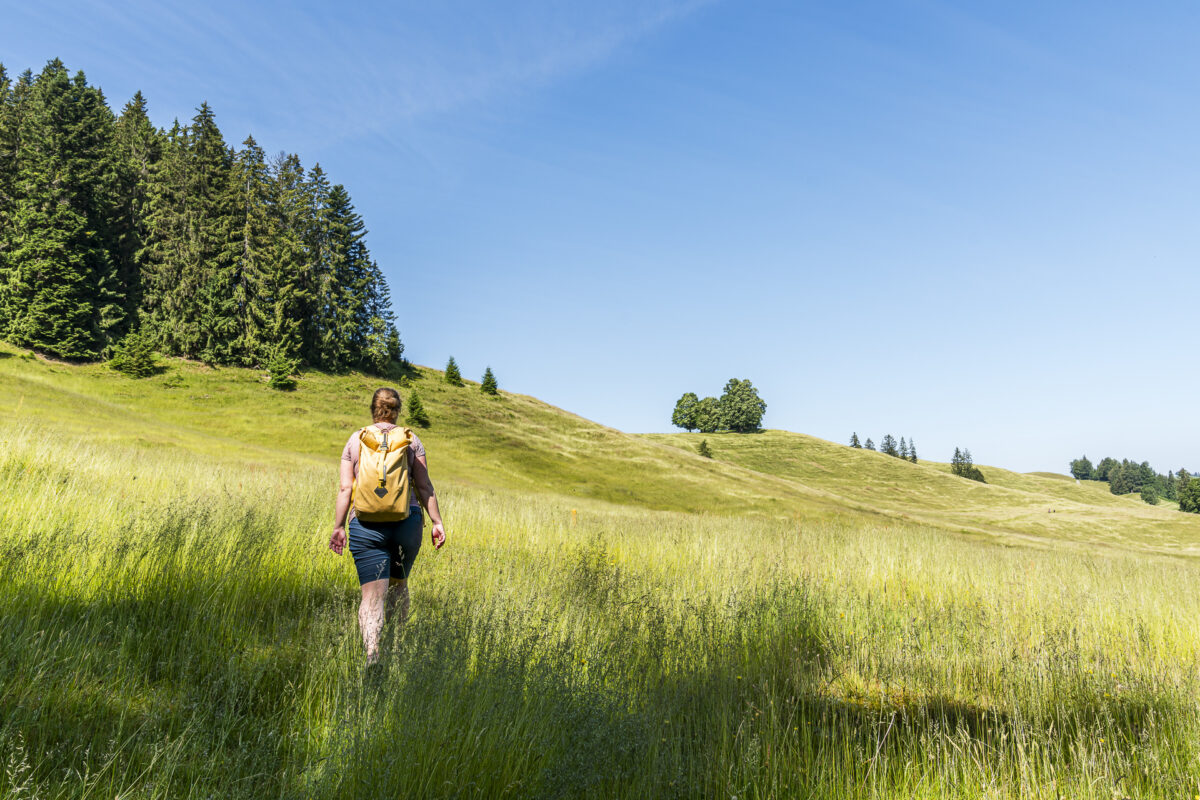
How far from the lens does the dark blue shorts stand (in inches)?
175

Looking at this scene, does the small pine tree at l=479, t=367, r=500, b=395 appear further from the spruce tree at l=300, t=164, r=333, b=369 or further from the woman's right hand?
the woman's right hand

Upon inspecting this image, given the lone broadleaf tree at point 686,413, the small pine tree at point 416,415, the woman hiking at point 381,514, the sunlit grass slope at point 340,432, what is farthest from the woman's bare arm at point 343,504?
the lone broadleaf tree at point 686,413

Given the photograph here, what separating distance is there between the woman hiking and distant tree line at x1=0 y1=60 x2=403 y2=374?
154 ft

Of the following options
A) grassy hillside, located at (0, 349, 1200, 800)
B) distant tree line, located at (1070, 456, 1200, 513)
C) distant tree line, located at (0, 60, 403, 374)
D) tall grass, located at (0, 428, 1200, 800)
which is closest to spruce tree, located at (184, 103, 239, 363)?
distant tree line, located at (0, 60, 403, 374)

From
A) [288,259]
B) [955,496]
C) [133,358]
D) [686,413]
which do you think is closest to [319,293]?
[288,259]

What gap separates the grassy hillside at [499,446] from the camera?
31.0 meters

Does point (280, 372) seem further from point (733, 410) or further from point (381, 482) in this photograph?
point (733, 410)

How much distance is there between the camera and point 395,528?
179 inches

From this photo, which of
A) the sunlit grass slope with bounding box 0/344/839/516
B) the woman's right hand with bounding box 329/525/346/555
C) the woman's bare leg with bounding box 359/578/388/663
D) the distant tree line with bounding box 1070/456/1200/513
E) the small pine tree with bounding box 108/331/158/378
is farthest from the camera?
the distant tree line with bounding box 1070/456/1200/513

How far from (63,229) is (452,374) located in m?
32.5

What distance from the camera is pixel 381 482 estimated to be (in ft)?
14.3

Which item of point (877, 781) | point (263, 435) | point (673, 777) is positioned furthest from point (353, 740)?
point (263, 435)

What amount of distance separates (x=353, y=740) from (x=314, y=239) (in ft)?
196

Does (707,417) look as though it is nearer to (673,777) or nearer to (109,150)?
(109,150)
